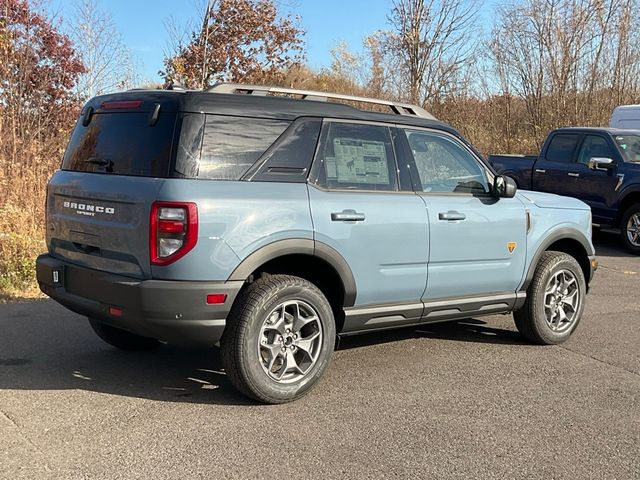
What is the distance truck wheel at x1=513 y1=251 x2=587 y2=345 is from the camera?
19.0ft

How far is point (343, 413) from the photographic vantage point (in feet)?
13.9

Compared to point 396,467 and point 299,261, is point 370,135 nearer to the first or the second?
point 299,261

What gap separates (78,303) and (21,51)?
24.5 feet

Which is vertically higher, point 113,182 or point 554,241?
point 113,182

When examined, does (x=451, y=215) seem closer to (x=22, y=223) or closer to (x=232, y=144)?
(x=232, y=144)

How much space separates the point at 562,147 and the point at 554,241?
7191mm

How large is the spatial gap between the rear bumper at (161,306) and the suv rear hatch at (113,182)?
0.34 ft

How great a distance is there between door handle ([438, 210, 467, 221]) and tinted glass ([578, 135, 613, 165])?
301 inches

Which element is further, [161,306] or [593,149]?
[593,149]

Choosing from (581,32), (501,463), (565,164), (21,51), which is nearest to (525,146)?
(581,32)

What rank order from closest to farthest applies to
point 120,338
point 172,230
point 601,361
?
point 172,230 < point 120,338 < point 601,361

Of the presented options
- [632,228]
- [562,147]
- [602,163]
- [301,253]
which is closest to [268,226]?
[301,253]

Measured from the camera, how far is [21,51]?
10391 millimetres

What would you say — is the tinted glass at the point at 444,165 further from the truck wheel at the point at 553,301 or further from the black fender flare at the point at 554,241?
the truck wheel at the point at 553,301
